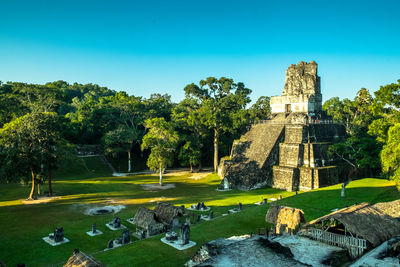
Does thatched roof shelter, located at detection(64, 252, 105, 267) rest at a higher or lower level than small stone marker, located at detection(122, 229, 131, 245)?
higher

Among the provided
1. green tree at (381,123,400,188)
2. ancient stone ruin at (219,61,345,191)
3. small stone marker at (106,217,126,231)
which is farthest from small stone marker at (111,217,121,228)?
green tree at (381,123,400,188)

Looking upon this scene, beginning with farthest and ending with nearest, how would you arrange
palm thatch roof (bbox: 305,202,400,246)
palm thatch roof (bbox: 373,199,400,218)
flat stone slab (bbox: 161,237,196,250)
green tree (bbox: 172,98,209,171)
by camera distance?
green tree (bbox: 172,98,209,171), palm thatch roof (bbox: 373,199,400,218), flat stone slab (bbox: 161,237,196,250), palm thatch roof (bbox: 305,202,400,246)

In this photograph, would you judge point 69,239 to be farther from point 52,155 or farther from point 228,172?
point 228,172

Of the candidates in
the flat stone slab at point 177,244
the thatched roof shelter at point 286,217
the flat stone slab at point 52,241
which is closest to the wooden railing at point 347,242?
the thatched roof shelter at point 286,217

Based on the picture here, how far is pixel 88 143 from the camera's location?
4678cm

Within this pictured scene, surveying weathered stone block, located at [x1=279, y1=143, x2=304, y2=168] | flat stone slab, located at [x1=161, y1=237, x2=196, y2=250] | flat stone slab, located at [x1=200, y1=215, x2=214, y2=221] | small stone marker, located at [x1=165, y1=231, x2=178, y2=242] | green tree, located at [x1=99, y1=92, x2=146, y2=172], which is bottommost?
flat stone slab, located at [x1=200, y1=215, x2=214, y2=221]

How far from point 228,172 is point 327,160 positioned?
11439mm

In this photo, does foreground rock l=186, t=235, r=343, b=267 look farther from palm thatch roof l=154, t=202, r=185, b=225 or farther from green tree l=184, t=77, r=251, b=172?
green tree l=184, t=77, r=251, b=172

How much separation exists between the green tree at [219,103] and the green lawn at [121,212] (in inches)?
356

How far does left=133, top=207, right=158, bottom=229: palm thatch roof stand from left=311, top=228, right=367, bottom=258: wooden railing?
9683 millimetres

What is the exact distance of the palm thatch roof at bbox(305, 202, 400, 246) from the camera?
38.3 ft

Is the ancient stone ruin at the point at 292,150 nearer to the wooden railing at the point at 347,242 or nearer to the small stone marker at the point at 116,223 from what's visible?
the small stone marker at the point at 116,223

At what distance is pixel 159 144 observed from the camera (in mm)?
30906

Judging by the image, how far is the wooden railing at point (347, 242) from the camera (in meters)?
11.5
